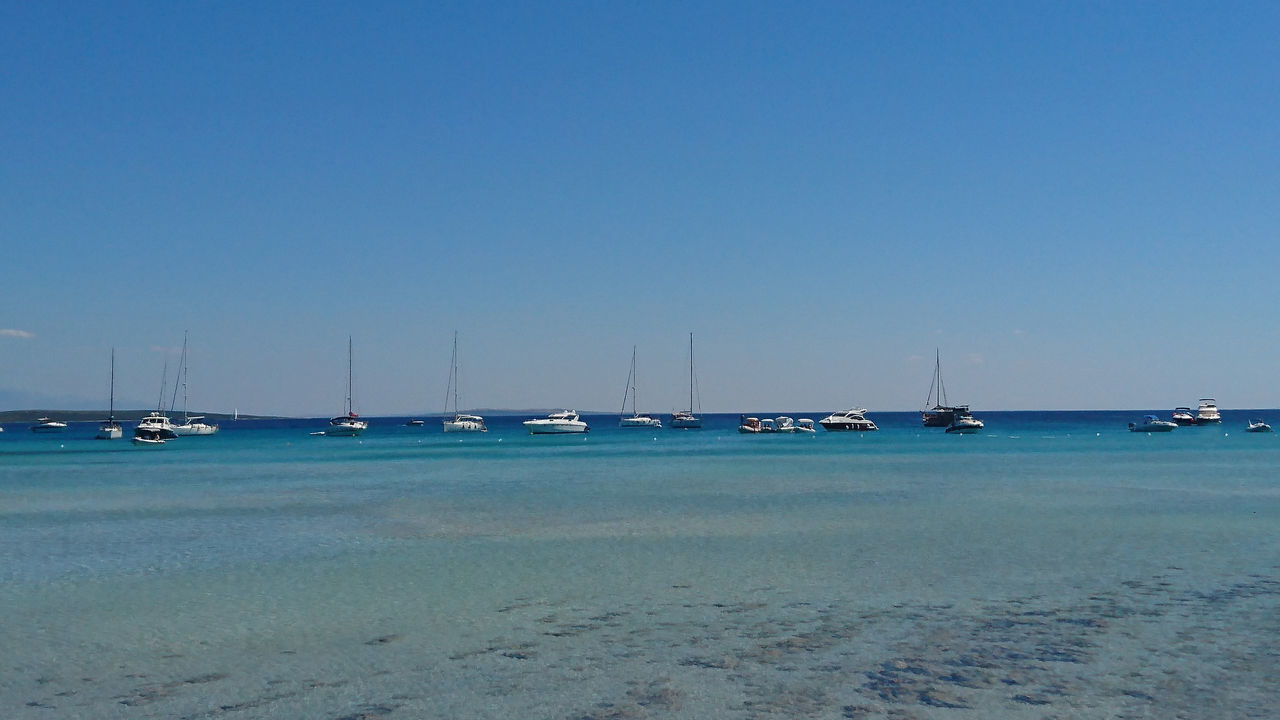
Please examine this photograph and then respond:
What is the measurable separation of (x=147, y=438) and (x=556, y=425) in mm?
48106

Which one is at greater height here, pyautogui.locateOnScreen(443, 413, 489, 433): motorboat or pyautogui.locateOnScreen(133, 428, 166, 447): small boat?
pyautogui.locateOnScreen(443, 413, 489, 433): motorboat

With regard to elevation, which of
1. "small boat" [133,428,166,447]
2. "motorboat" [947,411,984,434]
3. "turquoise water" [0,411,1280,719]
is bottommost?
"turquoise water" [0,411,1280,719]

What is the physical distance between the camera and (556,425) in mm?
128625

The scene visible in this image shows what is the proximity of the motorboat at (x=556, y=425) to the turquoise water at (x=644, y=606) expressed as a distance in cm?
9000

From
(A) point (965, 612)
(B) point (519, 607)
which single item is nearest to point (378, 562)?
(B) point (519, 607)

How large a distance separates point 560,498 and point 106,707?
26.9m

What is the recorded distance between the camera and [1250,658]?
12.8 m

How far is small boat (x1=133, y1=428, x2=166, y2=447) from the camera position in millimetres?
96375

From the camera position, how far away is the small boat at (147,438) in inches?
3794

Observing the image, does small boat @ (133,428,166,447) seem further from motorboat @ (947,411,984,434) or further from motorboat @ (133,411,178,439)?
motorboat @ (947,411,984,434)

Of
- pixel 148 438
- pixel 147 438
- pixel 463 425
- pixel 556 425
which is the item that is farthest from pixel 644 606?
pixel 463 425

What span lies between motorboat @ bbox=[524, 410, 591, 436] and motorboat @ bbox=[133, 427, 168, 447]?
44.1m

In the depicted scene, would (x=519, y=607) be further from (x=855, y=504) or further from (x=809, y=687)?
(x=855, y=504)

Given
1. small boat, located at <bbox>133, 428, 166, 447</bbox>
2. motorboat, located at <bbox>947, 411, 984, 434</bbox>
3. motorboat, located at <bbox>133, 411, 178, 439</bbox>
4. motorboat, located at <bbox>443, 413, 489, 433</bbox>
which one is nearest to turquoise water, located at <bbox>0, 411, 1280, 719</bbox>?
small boat, located at <bbox>133, 428, 166, 447</bbox>
